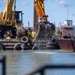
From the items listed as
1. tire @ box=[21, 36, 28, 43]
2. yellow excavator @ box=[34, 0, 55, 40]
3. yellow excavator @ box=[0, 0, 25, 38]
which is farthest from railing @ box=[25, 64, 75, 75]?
yellow excavator @ box=[0, 0, 25, 38]

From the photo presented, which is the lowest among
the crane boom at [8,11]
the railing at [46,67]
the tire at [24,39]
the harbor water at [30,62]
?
the harbor water at [30,62]

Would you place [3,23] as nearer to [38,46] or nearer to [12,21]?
[12,21]

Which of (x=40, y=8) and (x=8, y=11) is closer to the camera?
(x=40, y=8)

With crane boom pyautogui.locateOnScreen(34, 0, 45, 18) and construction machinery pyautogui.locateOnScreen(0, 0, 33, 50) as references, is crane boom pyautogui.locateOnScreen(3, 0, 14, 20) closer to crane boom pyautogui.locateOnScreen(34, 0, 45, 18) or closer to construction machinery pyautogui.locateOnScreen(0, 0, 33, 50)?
construction machinery pyautogui.locateOnScreen(0, 0, 33, 50)

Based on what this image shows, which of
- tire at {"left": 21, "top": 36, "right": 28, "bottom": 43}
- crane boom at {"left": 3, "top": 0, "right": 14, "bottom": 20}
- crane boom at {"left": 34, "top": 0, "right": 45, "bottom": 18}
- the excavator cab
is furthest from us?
crane boom at {"left": 3, "top": 0, "right": 14, "bottom": 20}

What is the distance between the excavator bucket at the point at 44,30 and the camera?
56.1 meters

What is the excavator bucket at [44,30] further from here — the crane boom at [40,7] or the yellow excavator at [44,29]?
the crane boom at [40,7]

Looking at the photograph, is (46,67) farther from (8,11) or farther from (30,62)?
(8,11)

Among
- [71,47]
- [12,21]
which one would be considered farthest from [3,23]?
[71,47]

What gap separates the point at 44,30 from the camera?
56.5 meters

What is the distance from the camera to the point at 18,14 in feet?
209

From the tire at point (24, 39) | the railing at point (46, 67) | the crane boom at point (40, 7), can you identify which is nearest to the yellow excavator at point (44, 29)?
the crane boom at point (40, 7)

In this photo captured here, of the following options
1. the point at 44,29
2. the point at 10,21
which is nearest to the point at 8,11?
the point at 10,21

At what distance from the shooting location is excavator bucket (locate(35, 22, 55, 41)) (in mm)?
56053
